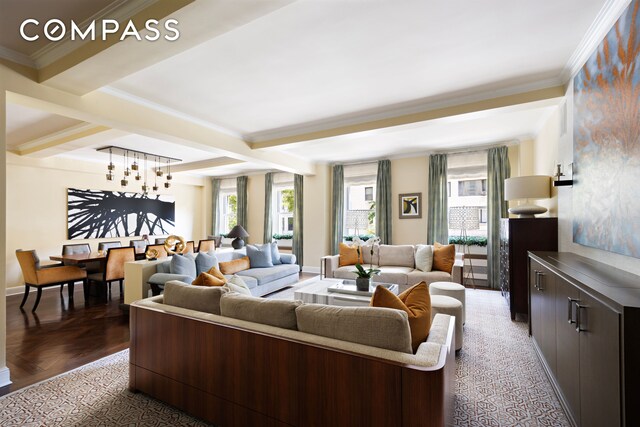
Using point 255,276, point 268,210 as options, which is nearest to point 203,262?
point 255,276

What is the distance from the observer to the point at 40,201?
5.99 metres

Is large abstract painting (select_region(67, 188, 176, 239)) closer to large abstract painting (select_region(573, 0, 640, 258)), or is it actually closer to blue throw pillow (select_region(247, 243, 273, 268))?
blue throw pillow (select_region(247, 243, 273, 268))

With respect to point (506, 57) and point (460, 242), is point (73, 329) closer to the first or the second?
point (506, 57)

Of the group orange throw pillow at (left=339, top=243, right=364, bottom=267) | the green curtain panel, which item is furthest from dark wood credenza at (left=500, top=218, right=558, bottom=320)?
the green curtain panel

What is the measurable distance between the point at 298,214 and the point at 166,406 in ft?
19.0

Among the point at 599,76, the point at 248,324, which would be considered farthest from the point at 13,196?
the point at 599,76

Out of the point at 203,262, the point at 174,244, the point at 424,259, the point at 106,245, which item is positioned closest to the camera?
the point at 203,262

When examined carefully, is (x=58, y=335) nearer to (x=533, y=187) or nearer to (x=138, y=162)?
(x=138, y=162)

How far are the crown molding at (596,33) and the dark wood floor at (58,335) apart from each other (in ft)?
16.6

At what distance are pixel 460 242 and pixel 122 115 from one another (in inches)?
236

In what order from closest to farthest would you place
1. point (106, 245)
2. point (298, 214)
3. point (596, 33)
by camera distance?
1. point (596, 33)
2. point (106, 245)
3. point (298, 214)

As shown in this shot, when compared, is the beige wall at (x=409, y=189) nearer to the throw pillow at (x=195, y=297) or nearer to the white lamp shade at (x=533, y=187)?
the white lamp shade at (x=533, y=187)

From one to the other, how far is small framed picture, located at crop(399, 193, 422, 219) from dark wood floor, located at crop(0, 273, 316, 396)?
5.35 meters

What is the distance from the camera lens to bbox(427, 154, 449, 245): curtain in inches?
239
